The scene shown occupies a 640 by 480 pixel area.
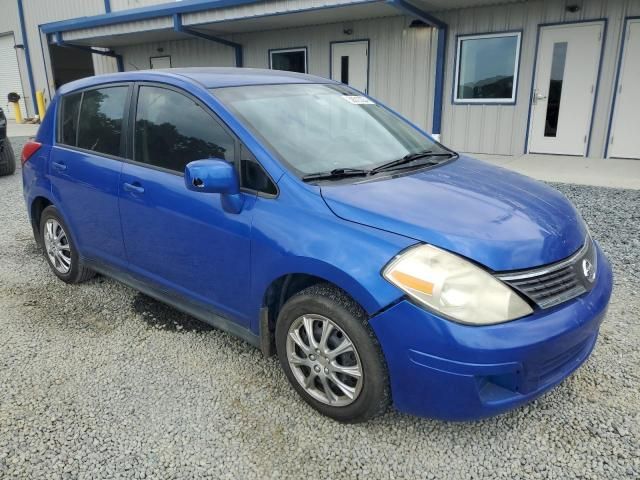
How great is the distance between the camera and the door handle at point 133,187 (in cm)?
312

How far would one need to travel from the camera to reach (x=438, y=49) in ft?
34.0

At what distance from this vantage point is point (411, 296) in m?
2.07

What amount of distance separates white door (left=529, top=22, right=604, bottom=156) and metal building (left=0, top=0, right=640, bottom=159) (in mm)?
18

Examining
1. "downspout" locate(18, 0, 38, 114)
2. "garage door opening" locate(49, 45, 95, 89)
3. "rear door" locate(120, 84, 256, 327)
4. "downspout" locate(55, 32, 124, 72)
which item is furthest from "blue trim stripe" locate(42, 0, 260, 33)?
"rear door" locate(120, 84, 256, 327)

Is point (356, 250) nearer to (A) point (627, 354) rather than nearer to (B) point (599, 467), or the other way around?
(B) point (599, 467)

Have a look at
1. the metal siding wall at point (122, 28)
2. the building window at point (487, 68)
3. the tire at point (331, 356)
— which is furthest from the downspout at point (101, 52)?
the tire at point (331, 356)

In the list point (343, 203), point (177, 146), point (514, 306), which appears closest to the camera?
point (514, 306)

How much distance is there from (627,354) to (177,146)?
2962 mm

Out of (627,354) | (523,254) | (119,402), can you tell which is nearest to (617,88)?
(627,354)

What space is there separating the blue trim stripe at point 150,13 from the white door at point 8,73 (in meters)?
6.77

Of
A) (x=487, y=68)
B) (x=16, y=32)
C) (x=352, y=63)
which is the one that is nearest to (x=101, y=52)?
(x=16, y=32)

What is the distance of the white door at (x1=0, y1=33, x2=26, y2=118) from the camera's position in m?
22.1

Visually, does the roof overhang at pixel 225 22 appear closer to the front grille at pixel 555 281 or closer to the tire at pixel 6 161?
the tire at pixel 6 161

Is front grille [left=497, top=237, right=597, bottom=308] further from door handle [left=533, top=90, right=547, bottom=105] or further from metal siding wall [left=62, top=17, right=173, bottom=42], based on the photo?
metal siding wall [left=62, top=17, right=173, bottom=42]
